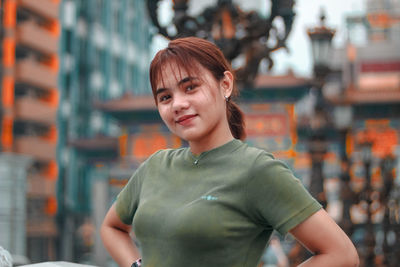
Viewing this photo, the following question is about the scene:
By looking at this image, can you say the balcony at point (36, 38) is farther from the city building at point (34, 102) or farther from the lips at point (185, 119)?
the lips at point (185, 119)

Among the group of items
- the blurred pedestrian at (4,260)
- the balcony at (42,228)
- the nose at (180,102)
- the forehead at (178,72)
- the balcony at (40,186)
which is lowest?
the balcony at (42,228)

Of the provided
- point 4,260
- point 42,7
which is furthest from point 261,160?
point 42,7

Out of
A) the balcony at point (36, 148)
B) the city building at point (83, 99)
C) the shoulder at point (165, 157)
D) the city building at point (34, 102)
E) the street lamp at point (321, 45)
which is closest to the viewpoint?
the shoulder at point (165, 157)

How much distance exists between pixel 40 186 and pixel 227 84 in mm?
37582

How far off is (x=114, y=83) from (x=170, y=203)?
153ft

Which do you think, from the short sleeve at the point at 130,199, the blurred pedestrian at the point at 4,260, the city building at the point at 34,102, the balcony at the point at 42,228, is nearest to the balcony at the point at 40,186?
the city building at the point at 34,102

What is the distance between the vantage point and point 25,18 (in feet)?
130

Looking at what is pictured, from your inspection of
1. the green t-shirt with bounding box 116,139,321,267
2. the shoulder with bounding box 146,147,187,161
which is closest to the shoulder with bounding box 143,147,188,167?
the shoulder with bounding box 146,147,187,161

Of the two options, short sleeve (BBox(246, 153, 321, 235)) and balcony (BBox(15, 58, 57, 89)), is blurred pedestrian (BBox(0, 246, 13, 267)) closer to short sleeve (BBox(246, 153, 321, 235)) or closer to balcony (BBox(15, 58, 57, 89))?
short sleeve (BBox(246, 153, 321, 235))

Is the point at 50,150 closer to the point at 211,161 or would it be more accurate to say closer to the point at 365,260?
the point at 365,260

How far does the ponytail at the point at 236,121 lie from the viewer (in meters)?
2.47

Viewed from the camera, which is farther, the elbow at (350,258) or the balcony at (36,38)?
the balcony at (36,38)

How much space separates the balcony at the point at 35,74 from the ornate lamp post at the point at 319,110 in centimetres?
2898

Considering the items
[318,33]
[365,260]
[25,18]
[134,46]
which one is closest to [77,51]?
[25,18]
